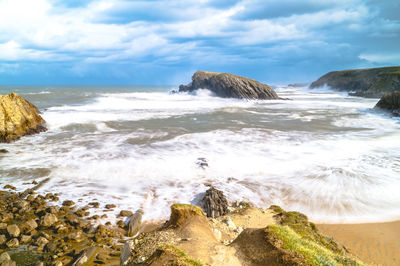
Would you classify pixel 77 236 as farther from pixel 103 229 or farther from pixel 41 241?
pixel 41 241

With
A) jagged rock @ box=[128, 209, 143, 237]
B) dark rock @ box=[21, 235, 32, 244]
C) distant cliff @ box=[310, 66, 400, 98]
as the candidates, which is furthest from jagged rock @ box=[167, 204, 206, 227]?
distant cliff @ box=[310, 66, 400, 98]

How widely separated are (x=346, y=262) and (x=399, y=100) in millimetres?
33418

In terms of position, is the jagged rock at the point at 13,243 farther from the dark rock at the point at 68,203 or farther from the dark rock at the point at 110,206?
the dark rock at the point at 110,206

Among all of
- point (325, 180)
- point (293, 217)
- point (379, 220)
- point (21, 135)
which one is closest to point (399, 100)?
point (325, 180)

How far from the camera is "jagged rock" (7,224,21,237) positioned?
6.05 meters

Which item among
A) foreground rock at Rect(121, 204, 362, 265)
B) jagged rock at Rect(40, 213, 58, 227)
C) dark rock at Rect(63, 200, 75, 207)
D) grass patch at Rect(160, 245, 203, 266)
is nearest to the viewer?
grass patch at Rect(160, 245, 203, 266)

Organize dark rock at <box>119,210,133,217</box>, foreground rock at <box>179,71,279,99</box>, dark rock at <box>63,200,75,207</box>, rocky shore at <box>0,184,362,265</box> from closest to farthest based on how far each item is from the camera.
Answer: rocky shore at <box>0,184,362,265</box> < dark rock at <box>119,210,133,217</box> < dark rock at <box>63,200,75,207</box> < foreground rock at <box>179,71,279,99</box>

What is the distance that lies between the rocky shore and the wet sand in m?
0.76

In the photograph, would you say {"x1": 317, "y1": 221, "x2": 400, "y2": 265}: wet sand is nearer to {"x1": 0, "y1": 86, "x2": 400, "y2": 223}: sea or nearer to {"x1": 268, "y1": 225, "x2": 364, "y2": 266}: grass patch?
{"x1": 0, "y1": 86, "x2": 400, "y2": 223}: sea

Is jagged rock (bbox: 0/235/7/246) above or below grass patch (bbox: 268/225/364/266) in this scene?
below

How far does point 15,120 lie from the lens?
1725 cm

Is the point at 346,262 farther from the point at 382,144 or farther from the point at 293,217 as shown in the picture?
the point at 382,144

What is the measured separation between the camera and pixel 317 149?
14828 millimetres

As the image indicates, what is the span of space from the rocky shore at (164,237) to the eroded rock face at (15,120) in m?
9.74
